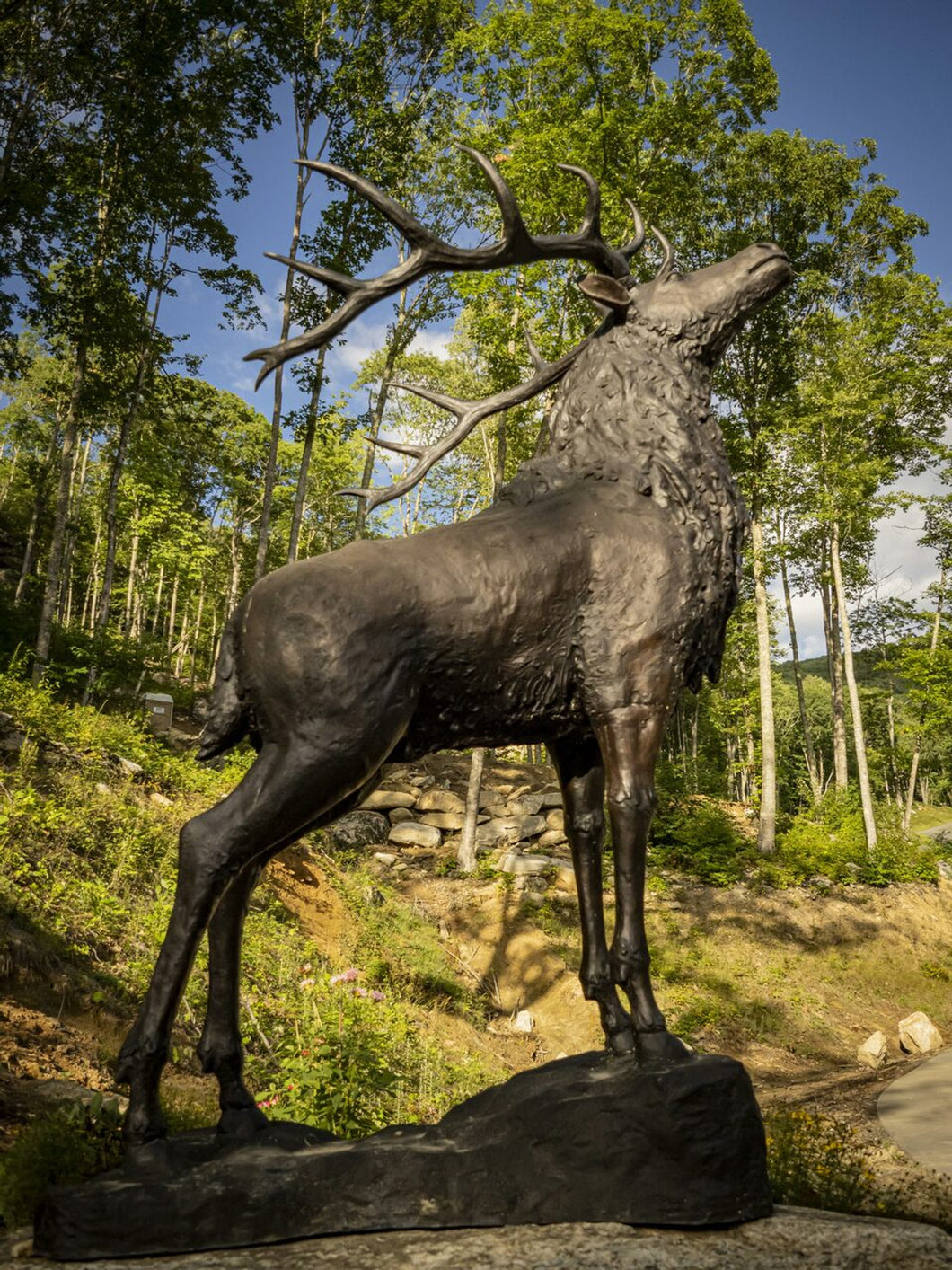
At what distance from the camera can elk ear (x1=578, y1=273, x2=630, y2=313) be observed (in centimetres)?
313

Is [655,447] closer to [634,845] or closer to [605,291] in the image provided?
[605,291]

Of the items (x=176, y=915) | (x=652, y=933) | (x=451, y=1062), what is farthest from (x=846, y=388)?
(x=176, y=915)

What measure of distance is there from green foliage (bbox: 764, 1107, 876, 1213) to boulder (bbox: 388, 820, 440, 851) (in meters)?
8.52

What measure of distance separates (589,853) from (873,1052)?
366 inches

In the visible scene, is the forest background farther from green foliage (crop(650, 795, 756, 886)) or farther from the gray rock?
the gray rock

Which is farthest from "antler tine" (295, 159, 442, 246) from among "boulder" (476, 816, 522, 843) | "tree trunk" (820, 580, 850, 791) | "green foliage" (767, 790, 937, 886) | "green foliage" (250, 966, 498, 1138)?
"tree trunk" (820, 580, 850, 791)

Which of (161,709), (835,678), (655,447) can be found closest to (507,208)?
(655,447)

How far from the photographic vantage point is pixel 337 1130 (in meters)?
4.53


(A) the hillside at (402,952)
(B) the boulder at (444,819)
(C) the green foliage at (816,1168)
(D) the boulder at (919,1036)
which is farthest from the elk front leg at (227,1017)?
(B) the boulder at (444,819)

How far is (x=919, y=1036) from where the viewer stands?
33.6ft

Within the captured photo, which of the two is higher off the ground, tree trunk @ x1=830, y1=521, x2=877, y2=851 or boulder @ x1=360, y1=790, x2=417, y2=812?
tree trunk @ x1=830, y1=521, x2=877, y2=851

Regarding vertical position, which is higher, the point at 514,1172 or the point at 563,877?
the point at 563,877

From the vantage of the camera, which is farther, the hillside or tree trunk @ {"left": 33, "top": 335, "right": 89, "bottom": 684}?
tree trunk @ {"left": 33, "top": 335, "right": 89, "bottom": 684}

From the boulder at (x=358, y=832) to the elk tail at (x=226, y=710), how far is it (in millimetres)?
10512
